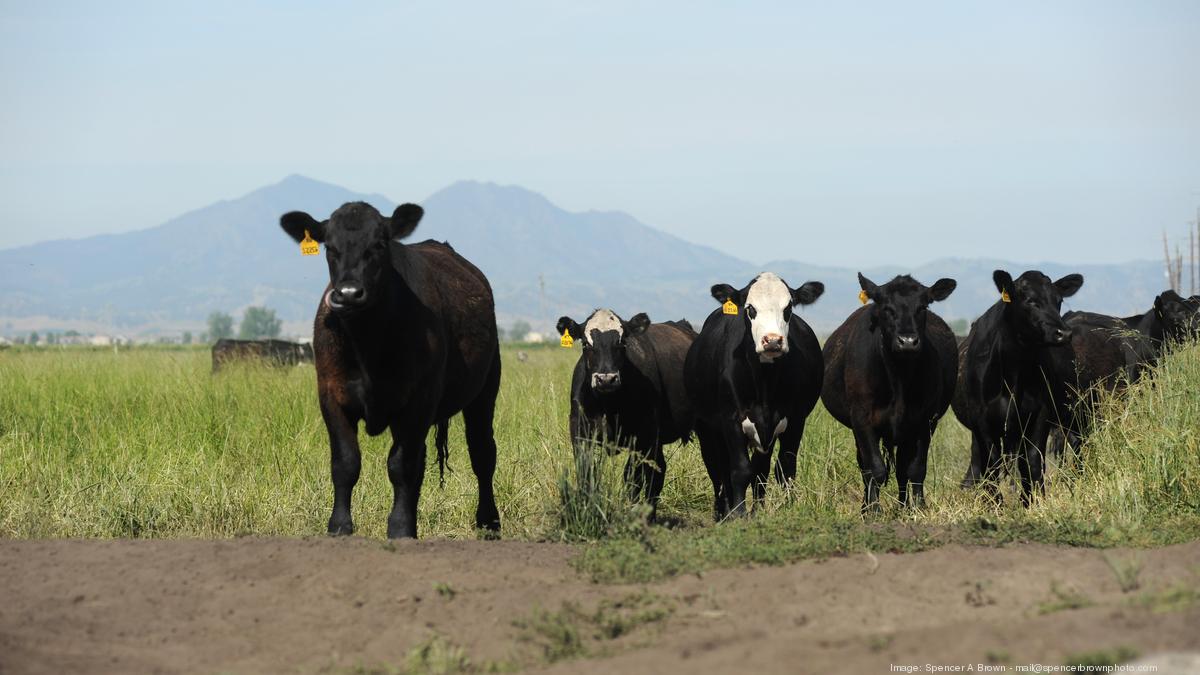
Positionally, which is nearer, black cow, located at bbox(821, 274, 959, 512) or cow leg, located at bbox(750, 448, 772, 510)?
cow leg, located at bbox(750, 448, 772, 510)

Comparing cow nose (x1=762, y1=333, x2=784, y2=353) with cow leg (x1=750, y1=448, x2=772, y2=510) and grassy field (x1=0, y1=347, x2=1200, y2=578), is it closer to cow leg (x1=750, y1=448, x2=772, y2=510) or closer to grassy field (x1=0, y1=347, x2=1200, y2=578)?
cow leg (x1=750, y1=448, x2=772, y2=510)

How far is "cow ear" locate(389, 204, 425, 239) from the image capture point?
1017cm

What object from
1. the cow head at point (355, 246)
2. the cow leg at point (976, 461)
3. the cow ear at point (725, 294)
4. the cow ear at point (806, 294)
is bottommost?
the cow leg at point (976, 461)

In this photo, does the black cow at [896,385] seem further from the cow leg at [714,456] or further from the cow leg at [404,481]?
the cow leg at [404,481]

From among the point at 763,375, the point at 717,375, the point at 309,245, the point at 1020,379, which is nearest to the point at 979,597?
the point at 763,375

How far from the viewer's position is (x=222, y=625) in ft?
23.3

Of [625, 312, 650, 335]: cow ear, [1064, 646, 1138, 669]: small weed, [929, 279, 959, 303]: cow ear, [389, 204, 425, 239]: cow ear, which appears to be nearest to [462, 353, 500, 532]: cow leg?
[625, 312, 650, 335]: cow ear

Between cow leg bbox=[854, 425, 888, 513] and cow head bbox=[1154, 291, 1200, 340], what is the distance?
234 inches

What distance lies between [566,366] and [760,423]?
11.3 metres

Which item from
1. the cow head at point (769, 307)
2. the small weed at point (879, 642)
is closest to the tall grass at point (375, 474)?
the cow head at point (769, 307)

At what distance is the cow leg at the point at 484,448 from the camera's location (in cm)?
1171

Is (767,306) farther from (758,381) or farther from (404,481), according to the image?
(404,481)

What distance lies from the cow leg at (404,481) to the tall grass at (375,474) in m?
1.00

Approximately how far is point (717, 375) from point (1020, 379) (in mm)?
3077
